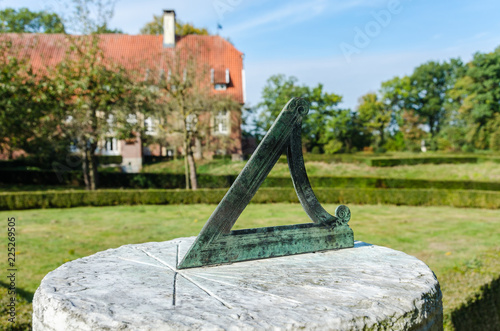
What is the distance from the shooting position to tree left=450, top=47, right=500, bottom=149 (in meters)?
36.0

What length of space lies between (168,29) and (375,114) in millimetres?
26805

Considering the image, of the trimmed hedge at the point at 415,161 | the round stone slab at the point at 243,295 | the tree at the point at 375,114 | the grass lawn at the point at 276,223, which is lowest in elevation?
the grass lawn at the point at 276,223

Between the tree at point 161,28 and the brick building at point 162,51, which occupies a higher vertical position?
the tree at point 161,28

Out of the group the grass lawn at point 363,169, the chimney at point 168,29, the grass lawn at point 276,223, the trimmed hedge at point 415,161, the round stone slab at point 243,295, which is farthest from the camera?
the chimney at point 168,29

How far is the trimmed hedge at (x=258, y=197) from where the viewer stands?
13133 millimetres

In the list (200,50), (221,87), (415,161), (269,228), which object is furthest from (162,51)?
(269,228)

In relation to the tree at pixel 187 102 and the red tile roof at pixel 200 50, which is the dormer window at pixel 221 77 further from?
the tree at pixel 187 102

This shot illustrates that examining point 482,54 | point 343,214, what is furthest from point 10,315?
point 482,54

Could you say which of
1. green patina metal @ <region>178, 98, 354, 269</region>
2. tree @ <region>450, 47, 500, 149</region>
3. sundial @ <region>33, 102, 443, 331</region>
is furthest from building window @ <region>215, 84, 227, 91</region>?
green patina metal @ <region>178, 98, 354, 269</region>

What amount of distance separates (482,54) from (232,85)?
79.4 ft

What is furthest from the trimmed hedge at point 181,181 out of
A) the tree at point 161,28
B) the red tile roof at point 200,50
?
the tree at point 161,28

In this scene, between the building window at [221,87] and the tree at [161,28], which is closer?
the building window at [221,87]

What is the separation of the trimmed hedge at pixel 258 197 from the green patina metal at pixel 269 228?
1125 cm

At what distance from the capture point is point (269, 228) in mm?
2828
